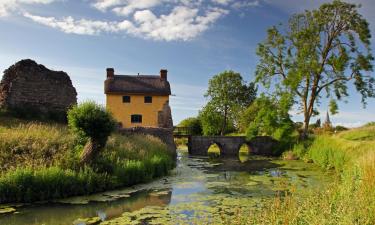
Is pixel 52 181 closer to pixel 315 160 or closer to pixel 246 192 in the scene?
pixel 246 192

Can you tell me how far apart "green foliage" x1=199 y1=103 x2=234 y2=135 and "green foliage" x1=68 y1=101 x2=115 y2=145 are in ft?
142

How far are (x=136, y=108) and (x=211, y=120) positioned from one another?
939 inches

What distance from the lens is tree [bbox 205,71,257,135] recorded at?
6316 centimetres

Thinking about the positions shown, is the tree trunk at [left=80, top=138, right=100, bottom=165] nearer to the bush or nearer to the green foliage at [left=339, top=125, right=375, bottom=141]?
the green foliage at [left=339, top=125, right=375, bottom=141]

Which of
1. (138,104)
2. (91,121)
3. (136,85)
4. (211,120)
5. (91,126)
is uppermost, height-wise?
(136,85)

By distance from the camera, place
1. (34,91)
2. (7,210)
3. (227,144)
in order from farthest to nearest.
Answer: (227,144) < (34,91) < (7,210)

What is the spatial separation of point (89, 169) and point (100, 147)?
68.4 inches

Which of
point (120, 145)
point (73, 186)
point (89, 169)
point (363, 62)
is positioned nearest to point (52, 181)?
point (73, 186)

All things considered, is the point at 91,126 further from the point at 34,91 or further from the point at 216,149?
the point at 216,149

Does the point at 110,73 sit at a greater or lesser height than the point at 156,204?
greater

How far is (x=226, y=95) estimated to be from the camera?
2488 inches

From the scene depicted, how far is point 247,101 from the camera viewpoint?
6812 centimetres

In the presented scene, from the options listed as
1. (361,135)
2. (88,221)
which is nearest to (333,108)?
(361,135)

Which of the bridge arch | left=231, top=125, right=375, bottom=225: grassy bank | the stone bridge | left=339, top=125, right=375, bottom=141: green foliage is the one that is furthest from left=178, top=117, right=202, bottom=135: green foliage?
left=231, top=125, right=375, bottom=225: grassy bank
